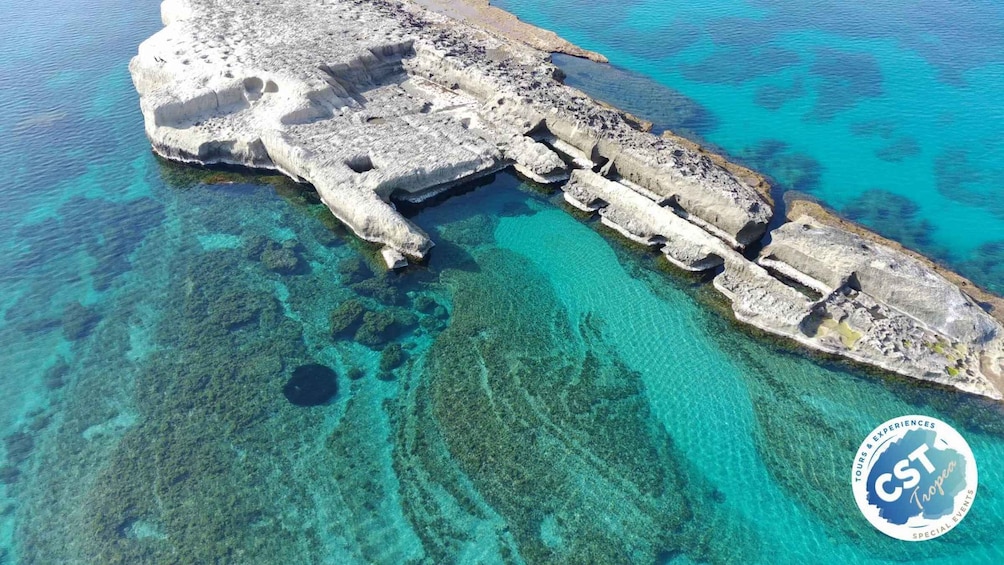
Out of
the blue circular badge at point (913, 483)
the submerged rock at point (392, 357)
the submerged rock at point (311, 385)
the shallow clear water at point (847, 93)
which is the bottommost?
the submerged rock at point (311, 385)

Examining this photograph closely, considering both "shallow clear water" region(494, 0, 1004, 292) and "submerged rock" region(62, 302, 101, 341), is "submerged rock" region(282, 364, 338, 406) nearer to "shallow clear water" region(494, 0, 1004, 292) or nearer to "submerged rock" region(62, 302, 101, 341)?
"submerged rock" region(62, 302, 101, 341)

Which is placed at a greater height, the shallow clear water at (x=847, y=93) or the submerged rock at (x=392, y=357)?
the shallow clear water at (x=847, y=93)

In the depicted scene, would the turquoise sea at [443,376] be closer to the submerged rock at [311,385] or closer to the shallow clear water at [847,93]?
the submerged rock at [311,385]

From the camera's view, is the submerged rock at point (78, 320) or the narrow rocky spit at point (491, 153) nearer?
the narrow rocky spit at point (491, 153)

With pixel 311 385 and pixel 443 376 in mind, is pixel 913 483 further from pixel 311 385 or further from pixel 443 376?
pixel 311 385

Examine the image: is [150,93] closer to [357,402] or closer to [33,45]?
Result: [33,45]

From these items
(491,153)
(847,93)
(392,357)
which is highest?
(847,93)


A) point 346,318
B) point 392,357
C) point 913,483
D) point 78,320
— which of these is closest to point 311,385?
point 392,357

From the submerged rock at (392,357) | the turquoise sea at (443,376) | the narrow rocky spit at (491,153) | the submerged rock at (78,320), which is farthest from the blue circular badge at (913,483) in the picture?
the submerged rock at (78,320)
